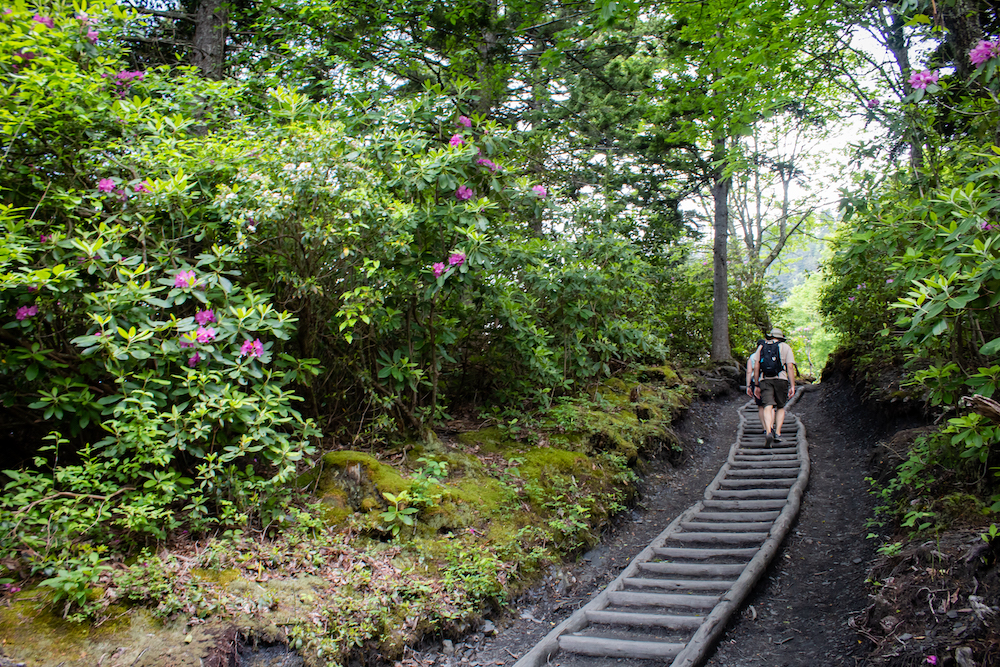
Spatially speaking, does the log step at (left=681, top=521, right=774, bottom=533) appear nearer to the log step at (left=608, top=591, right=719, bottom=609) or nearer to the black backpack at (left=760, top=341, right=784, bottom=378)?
the log step at (left=608, top=591, right=719, bottom=609)

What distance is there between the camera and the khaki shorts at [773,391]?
31.3 feet

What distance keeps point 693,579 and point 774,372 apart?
4992mm

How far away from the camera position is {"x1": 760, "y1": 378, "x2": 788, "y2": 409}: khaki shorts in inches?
376

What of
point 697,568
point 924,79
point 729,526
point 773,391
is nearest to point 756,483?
point 729,526

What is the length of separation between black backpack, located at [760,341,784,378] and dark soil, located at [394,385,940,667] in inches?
64.8

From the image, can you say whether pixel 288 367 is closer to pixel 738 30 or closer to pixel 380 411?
pixel 380 411

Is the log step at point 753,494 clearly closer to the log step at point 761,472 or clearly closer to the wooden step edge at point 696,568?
the log step at point 761,472

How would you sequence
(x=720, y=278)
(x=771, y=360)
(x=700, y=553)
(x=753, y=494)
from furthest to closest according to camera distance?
(x=720, y=278) → (x=771, y=360) → (x=753, y=494) → (x=700, y=553)

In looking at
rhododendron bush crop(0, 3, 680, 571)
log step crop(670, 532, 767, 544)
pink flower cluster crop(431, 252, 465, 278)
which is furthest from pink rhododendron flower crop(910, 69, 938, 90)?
log step crop(670, 532, 767, 544)

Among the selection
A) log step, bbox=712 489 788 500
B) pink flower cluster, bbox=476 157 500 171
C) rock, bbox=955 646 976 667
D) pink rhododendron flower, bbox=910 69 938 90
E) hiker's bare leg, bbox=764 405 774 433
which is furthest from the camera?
hiker's bare leg, bbox=764 405 774 433

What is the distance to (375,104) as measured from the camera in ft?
24.3

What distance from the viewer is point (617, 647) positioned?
4457 mm

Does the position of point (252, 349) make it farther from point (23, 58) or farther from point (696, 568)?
point (696, 568)

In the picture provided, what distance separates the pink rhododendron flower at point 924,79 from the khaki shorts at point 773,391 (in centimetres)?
563
